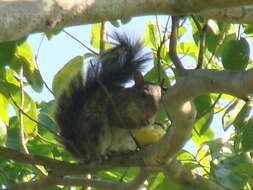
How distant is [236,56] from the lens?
304 cm

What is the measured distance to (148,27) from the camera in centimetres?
414

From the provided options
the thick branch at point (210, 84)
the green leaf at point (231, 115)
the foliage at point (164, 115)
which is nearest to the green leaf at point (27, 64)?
the foliage at point (164, 115)

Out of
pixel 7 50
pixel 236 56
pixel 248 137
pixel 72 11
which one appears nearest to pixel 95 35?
pixel 7 50

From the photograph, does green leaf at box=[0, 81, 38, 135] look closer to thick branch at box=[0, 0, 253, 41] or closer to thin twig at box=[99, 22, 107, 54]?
thin twig at box=[99, 22, 107, 54]

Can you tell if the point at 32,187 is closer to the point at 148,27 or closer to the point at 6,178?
the point at 6,178

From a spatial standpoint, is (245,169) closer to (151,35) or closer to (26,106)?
(26,106)

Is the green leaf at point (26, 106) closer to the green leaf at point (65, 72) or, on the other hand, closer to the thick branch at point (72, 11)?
the green leaf at point (65, 72)

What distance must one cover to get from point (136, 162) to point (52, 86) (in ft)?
2.34

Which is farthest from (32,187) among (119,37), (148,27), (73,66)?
(148,27)

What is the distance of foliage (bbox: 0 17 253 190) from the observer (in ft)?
10.1

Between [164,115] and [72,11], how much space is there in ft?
5.14

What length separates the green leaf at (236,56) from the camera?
119 inches

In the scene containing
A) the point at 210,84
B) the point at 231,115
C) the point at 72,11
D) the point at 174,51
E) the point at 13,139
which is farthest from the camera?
the point at 13,139

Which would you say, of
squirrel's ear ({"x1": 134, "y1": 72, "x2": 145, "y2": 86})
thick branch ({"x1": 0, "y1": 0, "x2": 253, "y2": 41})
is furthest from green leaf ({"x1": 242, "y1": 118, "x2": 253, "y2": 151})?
squirrel's ear ({"x1": 134, "y1": 72, "x2": 145, "y2": 86})
